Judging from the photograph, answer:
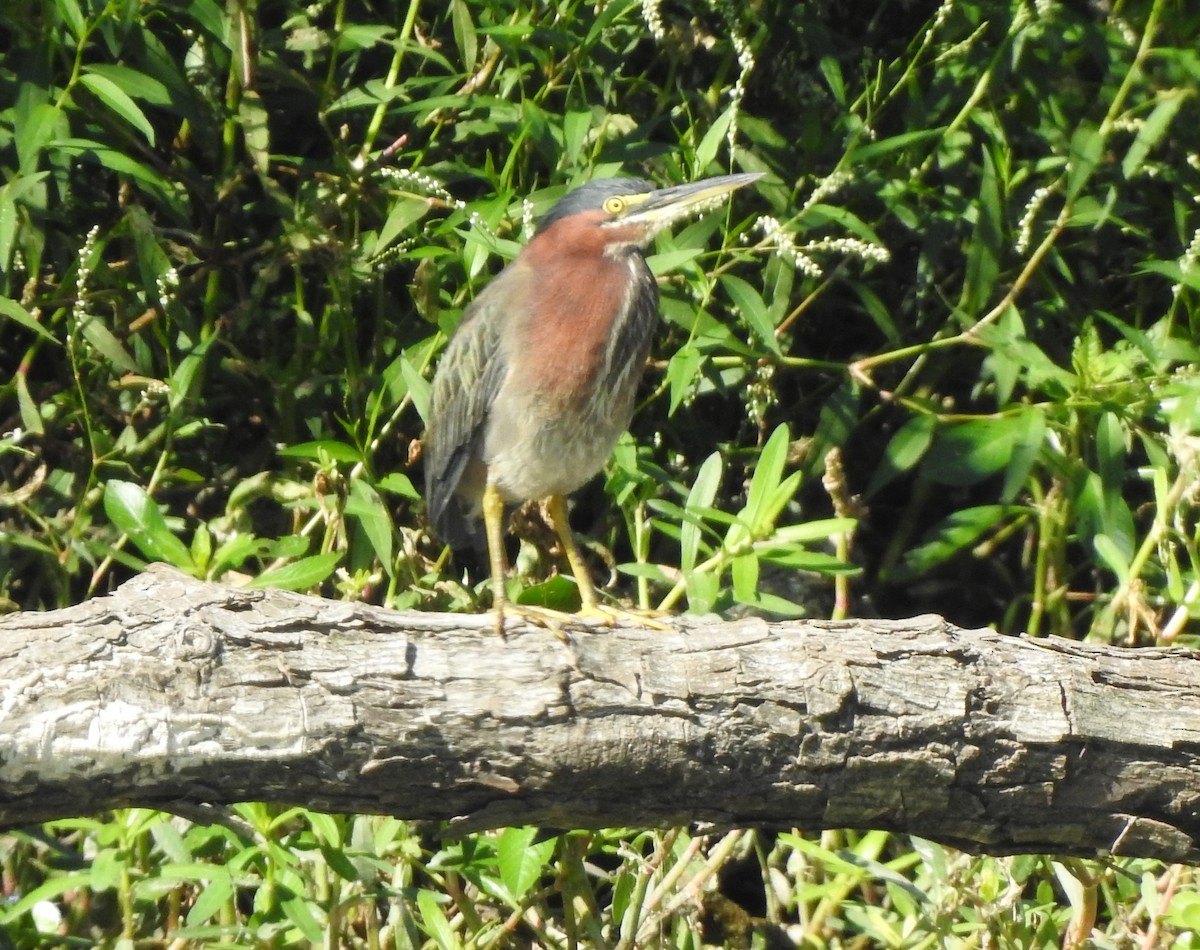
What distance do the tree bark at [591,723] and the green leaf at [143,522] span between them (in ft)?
1.36

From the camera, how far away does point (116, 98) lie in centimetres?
347

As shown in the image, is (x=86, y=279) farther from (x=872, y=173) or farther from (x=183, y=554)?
(x=872, y=173)

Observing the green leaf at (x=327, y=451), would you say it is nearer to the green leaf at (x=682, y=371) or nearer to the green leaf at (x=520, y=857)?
the green leaf at (x=682, y=371)

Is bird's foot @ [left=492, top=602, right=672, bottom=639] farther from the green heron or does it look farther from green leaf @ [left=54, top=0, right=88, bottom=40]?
green leaf @ [left=54, top=0, right=88, bottom=40]

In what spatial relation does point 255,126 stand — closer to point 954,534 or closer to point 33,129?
point 33,129

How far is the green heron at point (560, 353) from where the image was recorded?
12.3 ft

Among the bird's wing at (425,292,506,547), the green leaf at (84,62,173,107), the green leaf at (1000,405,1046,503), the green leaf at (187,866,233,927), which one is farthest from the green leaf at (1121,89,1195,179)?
the green leaf at (187,866,233,927)

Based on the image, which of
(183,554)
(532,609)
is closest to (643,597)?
(532,609)

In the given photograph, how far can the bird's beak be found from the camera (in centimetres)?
369

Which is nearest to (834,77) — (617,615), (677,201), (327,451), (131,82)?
(677,201)

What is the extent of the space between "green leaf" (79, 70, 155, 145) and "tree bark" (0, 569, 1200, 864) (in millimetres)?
1220

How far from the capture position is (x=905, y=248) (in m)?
4.70

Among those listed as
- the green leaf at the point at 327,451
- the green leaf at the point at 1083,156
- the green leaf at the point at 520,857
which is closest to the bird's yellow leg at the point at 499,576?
the green leaf at the point at 327,451

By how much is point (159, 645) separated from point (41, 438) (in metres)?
1.88
